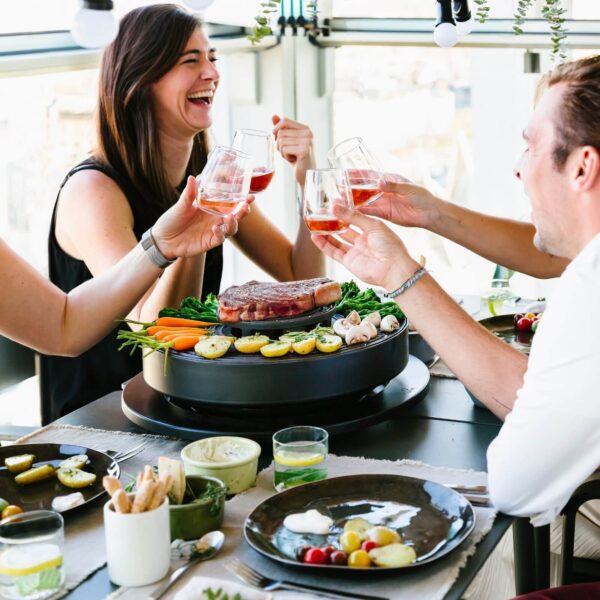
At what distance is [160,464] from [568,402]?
0.63 meters

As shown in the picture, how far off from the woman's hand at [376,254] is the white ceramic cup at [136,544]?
656 millimetres

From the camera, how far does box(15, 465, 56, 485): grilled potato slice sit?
157 cm

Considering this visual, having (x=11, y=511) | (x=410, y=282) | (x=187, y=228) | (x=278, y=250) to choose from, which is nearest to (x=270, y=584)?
(x=11, y=511)

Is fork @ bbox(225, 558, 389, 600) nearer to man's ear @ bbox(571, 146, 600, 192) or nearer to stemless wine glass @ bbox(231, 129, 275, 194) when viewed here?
man's ear @ bbox(571, 146, 600, 192)

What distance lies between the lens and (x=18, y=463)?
1607 millimetres

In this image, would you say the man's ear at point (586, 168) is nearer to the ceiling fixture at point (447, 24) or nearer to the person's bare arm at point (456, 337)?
the person's bare arm at point (456, 337)

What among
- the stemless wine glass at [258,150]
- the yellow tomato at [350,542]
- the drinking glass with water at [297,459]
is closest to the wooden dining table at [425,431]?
the drinking glass with water at [297,459]

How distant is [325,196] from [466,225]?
760mm

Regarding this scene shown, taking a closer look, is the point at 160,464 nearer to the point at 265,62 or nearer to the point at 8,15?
the point at 8,15

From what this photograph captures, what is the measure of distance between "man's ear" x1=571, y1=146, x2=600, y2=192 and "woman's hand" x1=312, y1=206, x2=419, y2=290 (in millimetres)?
334

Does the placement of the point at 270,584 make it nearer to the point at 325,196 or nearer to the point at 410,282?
the point at 410,282

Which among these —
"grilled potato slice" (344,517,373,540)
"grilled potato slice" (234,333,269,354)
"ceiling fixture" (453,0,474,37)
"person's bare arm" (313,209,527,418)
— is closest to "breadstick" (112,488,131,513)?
"grilled potato slice" (344,517,373,540)

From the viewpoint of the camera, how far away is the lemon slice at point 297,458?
1535 mm

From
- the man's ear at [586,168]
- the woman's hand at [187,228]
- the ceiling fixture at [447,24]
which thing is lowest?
the woman's hand at [187,228]
